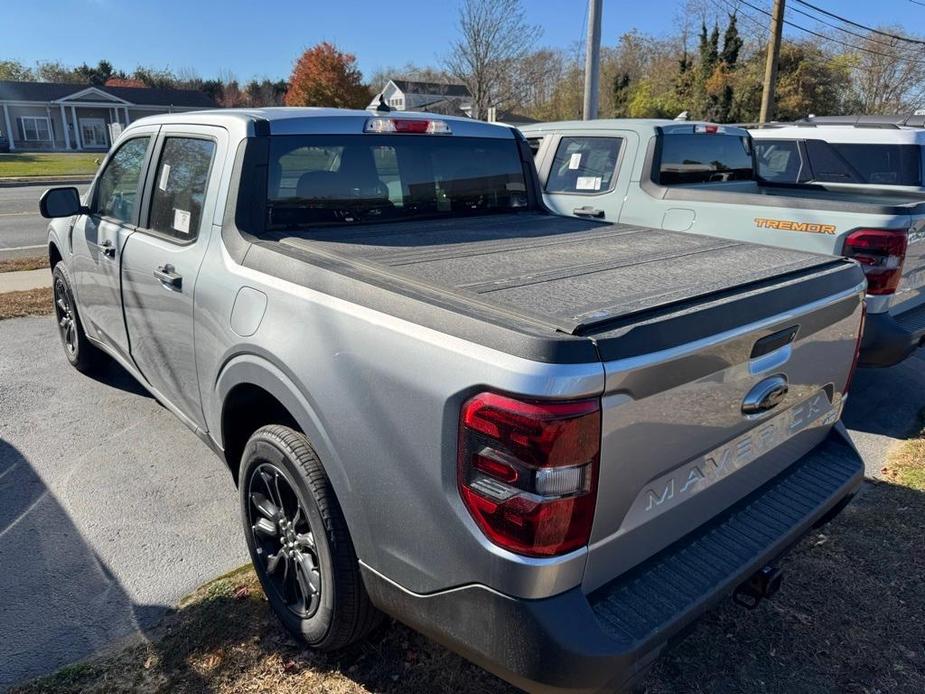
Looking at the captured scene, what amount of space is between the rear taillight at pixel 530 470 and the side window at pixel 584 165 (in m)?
4.98

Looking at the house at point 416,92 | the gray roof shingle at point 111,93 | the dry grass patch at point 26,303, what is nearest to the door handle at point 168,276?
the dry grass patch at point 26,303

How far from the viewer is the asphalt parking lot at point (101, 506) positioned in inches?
110

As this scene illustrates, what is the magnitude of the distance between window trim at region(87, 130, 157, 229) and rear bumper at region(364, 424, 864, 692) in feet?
8.33

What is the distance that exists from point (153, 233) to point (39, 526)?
1.56m

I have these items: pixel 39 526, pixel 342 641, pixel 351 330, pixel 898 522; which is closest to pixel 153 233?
pixel 39 526

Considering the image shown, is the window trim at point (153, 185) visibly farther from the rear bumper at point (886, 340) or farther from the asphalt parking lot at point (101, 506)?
the rear bumper at point (886, 340)

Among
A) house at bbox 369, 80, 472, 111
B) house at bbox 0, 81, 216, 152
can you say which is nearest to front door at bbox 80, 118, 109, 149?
house at bbox 0, 81, 216, 152

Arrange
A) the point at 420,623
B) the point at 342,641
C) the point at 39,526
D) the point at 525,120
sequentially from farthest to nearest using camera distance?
the point at 525,120
the point at 39,526
the point at 342,641
the point at 420,623

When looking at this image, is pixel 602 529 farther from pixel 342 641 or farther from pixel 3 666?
pixel 3 666

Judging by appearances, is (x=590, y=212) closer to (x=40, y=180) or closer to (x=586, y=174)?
(x=586, y=174)

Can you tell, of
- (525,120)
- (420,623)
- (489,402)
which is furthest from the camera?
(525,120)

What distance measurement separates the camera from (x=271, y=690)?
245 cm

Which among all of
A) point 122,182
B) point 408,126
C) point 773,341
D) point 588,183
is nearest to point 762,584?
point 773,341

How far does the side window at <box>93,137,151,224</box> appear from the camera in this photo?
380 centimetres
